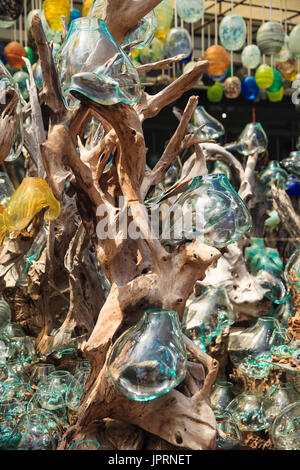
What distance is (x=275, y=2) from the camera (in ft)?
19.8

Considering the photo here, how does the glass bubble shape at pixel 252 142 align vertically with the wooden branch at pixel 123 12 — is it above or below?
below

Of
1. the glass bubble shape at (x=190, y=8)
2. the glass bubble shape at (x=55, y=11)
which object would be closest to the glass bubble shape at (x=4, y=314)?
the glass bubble shape at (x=55, y=11)

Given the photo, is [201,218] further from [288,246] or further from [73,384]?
[288,246]

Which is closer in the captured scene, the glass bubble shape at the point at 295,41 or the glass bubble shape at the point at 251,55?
the glass bubble shape at the point at 295,41

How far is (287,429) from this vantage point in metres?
1.49

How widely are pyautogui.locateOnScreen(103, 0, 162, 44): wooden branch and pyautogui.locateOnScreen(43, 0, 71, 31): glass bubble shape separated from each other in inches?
77.9

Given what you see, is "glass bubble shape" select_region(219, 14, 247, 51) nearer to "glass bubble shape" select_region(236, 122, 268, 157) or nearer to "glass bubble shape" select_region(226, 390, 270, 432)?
"glass bubble shape" select_region(236, 122, 268, 157)

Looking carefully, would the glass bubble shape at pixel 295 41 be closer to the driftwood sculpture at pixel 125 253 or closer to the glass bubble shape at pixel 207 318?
the glass bubble shape at pixel 207 318

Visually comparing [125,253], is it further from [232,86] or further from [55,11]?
[232,86]

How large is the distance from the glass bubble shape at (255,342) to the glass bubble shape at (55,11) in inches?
82.0

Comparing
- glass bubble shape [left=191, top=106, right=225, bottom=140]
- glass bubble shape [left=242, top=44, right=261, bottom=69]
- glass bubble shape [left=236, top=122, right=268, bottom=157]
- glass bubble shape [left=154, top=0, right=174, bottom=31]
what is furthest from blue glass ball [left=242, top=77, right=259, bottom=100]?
glass bubble shape [left=191, top=106, right=225, bottom=140]

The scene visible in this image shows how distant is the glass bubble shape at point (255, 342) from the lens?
214 cm
